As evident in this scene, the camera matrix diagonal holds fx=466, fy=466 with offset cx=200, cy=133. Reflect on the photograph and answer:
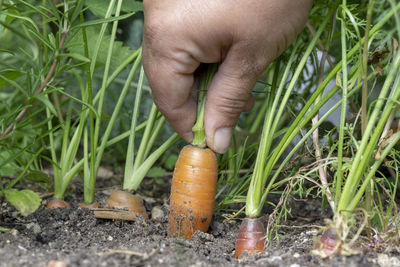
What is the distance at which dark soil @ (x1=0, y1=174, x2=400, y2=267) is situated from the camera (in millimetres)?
783

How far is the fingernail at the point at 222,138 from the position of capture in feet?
3.59

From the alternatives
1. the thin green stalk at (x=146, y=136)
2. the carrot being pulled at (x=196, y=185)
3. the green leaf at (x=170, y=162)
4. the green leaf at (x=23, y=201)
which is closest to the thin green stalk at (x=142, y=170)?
the thin green stalk at (x=146, y=136)

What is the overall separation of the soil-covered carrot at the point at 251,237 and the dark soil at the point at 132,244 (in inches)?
1.0

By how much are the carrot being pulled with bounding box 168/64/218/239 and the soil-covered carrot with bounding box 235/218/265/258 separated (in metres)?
0.13

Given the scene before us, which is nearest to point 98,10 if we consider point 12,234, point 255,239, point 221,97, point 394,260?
point 221,97

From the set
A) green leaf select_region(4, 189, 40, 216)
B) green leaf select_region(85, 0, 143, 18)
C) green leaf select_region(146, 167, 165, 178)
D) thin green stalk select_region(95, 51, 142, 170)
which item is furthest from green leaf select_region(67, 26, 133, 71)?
green leaf select_region(4, 189, 40, 216)

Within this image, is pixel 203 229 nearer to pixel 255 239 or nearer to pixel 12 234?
pixel 255 239

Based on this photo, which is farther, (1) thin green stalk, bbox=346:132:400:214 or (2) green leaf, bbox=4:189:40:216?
(2) green leaf, bbox=4:189:40:216

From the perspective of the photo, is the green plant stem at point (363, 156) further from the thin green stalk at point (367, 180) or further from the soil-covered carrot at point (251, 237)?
the soil-covered carrot at point (251, 237)

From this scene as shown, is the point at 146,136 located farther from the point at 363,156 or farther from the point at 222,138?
the point at 363,156

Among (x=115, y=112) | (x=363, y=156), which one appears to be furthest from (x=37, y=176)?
(x=363, y=156)

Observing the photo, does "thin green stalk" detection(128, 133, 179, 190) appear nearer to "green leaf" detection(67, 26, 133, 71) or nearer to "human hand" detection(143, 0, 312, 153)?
"human hand" detection(143, 0, 312, 153)

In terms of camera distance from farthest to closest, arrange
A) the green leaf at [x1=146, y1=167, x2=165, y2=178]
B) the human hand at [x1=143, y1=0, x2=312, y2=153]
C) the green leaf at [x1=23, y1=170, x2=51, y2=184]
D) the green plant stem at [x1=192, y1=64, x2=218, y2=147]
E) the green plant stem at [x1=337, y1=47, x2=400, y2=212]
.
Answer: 1. the green leaf at [x1=146, y1=167, x2=165, y2=178]
2. the green leaf at [x1=23, y1=170, x2=51, y2=184]
3. the green plant stem at [x1=192, y1=64, x2=218, y2=147]
4. the human hand at [x1=143, y1=0, x2=312, y2=153]
5. the green plant stem at [x1=337, y1=47, x2=400, y2=212]

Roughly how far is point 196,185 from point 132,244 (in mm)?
228
